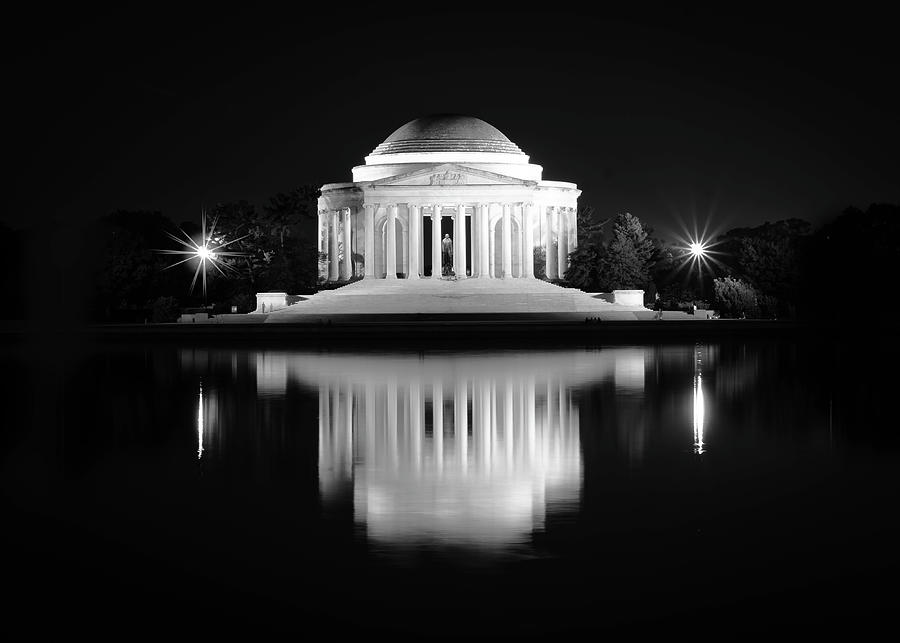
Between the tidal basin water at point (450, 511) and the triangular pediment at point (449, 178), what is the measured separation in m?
84.6

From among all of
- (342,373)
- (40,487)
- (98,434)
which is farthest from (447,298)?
(40,487)

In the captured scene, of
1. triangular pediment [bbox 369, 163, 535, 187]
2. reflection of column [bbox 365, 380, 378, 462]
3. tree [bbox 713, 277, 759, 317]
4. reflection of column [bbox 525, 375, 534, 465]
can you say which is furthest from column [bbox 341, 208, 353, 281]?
reflection of column [bbox 365, 380, 378, 462]

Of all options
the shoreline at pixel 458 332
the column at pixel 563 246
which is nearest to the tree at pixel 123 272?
the shoreline at pixel 458 332

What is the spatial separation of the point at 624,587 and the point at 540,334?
186 ft

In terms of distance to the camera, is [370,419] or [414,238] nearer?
[370,419]

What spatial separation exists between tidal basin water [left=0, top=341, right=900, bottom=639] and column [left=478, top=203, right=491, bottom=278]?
280 feet

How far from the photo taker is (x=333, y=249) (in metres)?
126

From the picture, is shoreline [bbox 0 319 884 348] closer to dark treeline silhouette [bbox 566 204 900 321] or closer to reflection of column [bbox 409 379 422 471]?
dark treeline silhouette [bbox 566 204 900 321]

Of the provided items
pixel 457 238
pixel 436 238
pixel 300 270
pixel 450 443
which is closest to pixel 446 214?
pixel 436 238

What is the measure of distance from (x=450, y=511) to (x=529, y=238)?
104 m

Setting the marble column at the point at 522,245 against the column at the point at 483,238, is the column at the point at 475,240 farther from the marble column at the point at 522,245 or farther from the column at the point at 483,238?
the marble column at the point at 522,245

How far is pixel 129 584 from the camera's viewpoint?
13523 mm

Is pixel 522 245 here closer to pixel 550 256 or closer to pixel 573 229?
pixel 550 256

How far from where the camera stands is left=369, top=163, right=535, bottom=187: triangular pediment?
117562mm
